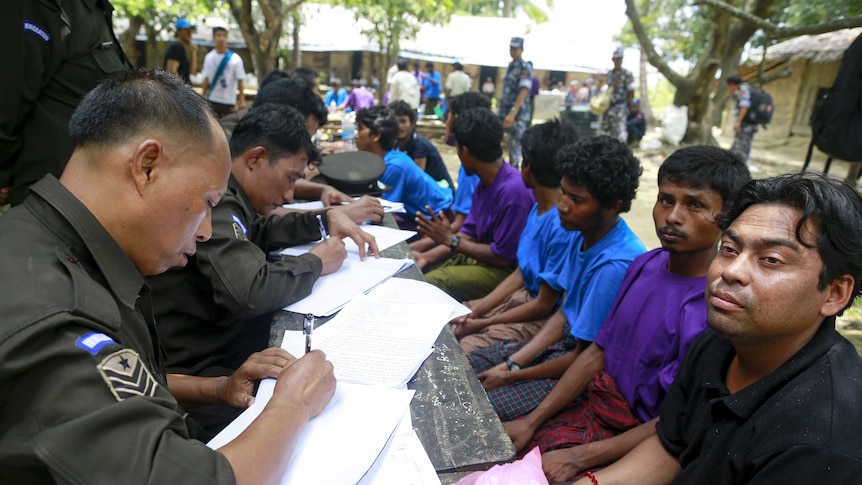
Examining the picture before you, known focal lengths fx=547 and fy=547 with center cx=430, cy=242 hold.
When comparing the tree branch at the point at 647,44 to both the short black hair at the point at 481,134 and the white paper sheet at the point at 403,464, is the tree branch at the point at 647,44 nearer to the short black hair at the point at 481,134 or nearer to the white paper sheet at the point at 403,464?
the short black hair at the point at 481,134

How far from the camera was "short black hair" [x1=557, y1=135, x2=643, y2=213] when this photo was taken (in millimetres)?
2242

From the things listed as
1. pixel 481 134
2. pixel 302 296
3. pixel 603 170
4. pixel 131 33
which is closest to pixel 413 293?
pixel 302 296

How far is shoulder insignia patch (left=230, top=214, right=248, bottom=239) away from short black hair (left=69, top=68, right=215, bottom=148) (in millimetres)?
713

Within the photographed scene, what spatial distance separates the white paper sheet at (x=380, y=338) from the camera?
4.46 ft

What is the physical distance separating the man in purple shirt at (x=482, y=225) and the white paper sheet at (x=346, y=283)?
116cm

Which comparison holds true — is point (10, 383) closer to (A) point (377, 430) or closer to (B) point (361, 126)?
(A) point (377, 430)

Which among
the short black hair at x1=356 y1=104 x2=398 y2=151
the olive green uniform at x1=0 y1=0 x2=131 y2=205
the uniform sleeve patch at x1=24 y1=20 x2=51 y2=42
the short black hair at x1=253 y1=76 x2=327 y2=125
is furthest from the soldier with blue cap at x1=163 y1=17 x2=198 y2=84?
the uniform sleeve patch at x1=24 y1=20 x2=51 y2=42

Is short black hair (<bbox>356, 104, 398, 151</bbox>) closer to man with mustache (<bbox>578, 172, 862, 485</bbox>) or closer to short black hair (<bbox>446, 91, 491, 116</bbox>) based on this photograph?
short black hair (<bbox>446, 91, 491, 116</bbox>)

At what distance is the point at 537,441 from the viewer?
1.99m

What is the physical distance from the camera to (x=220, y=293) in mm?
1664

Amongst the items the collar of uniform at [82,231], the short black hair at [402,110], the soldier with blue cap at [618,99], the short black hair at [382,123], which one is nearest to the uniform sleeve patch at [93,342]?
the collar of uniform at [82,231]

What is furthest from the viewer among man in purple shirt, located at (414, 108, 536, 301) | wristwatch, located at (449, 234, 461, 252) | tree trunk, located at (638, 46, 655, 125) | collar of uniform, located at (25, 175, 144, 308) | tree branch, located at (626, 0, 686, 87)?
tree trunk, located at (638, 46, 655, 125)

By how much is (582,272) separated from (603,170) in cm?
43

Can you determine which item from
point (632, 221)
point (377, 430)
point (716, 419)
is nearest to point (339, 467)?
point (377, 430)
